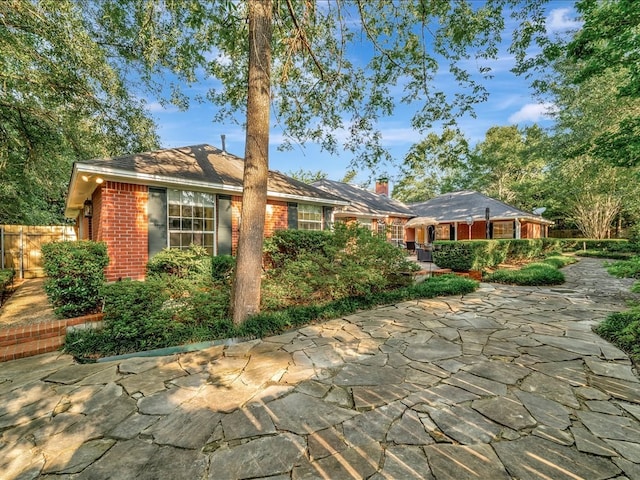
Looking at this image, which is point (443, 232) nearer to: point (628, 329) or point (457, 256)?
point (457, 256)

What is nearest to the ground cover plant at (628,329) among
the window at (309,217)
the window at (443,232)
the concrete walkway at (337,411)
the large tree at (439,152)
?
the concrete walkway at (337,411)

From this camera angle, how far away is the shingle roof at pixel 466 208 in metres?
19.7

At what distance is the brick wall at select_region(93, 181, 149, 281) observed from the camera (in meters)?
6.23

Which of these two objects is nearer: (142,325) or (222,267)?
(142,325)

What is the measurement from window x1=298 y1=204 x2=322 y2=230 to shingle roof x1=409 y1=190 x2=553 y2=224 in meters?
14.0

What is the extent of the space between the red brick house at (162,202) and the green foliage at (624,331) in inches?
304

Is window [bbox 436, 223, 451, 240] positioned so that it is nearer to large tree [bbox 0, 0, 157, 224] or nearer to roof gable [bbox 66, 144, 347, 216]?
roof gable [bbox 66, 144, 347, 216]

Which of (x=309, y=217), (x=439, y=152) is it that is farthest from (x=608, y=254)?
(x=309, y=217)

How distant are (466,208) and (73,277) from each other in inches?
922

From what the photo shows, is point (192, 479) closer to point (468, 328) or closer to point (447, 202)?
point (468, 328)

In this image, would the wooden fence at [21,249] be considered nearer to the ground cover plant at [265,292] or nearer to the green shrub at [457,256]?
the ground cover plant at [265,292]

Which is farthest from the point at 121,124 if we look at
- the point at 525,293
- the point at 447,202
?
the point at 447,202

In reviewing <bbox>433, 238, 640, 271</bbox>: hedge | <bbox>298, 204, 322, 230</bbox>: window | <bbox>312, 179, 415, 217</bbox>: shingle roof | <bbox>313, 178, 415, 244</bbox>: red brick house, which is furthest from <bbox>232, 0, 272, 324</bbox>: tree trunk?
<bbox>312, 179, 415, 217</bbox>: shingle roof

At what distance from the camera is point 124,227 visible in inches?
253
